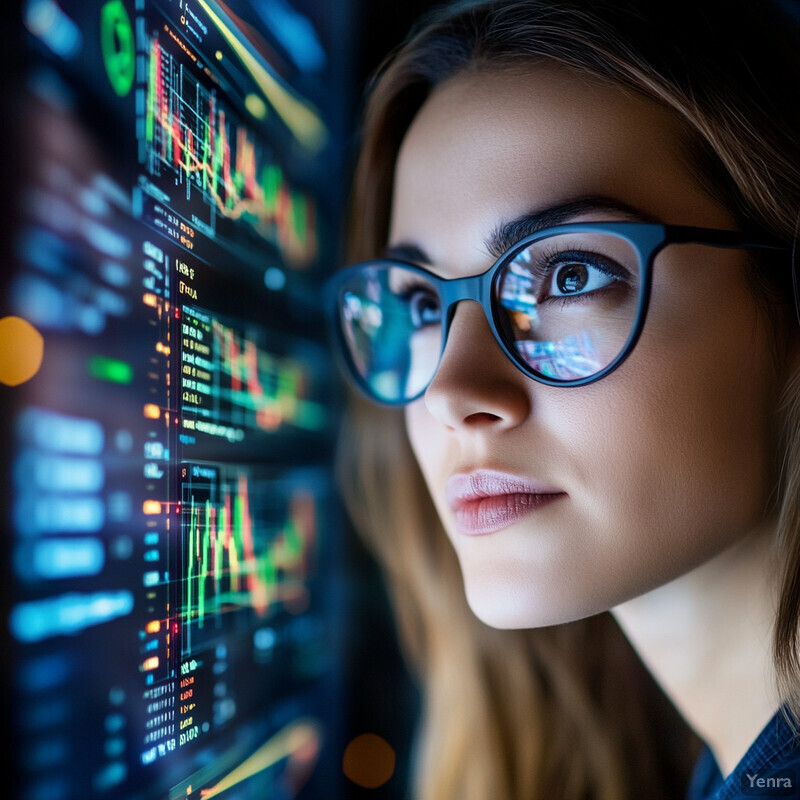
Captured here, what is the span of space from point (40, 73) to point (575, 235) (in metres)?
0.45

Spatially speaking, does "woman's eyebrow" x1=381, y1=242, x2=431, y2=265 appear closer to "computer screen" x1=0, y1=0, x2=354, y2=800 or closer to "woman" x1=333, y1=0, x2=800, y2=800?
"woman" x1=333, y1=0, x2=800, y2=800

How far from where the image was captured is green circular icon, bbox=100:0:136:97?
55 cm

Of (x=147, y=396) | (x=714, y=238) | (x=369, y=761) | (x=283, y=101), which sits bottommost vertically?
(x=369, y=761)

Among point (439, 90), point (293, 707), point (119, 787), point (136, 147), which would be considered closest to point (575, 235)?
point (439, 90)

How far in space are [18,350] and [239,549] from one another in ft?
1.40

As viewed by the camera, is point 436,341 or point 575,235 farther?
point 436,341

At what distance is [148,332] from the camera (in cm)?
59

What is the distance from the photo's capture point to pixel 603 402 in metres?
0.67

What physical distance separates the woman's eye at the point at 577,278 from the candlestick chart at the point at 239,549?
0.39m

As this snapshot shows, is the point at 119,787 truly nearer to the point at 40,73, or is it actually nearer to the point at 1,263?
the point at 1,263

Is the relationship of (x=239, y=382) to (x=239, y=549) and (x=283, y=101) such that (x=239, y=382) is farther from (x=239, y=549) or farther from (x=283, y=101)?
(x=283, y=101)

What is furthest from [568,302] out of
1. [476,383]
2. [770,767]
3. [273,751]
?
[273,751]

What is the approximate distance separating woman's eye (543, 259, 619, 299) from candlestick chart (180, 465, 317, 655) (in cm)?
39

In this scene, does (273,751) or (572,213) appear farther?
(273,751)
